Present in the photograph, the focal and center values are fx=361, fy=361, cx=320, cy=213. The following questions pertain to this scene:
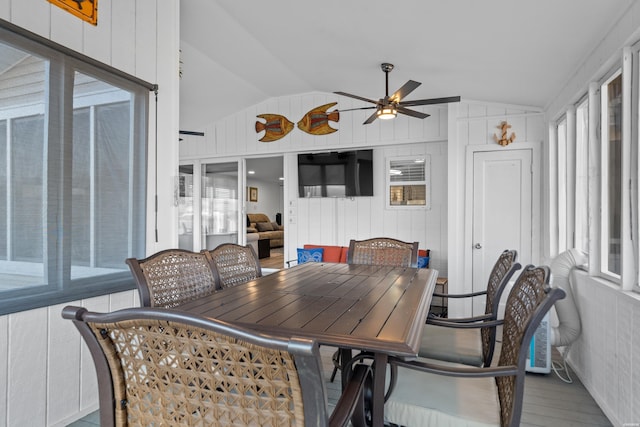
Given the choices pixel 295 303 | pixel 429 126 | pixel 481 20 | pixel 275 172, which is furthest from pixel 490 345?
pixel 275 172

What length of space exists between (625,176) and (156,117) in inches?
124

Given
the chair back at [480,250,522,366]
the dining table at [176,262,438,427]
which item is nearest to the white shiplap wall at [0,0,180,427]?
the dining table at [176,262,438,427]

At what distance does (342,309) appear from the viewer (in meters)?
1.68

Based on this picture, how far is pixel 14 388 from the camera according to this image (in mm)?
1882

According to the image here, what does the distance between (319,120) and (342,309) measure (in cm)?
419

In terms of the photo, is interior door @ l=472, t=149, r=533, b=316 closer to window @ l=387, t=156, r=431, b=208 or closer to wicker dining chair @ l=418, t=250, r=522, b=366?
window @ l=387, t=156, r=431, b=208

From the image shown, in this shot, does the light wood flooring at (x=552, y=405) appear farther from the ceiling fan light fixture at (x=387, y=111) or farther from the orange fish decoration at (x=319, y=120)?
the orange fish decoration at (x=319, y=120)

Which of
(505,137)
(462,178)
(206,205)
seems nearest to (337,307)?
(462,178)

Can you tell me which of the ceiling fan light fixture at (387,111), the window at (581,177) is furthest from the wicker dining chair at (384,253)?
the window at (581,177)

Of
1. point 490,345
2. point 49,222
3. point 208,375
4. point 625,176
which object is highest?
point 625,176

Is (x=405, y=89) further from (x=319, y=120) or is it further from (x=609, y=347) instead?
(x=319, y=120)

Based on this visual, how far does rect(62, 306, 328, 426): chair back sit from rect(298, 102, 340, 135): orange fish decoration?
15.7 feet

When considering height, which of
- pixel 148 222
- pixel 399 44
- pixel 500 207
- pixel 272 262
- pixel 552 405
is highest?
pixel 399 44

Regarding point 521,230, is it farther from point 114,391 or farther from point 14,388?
point 14,388
